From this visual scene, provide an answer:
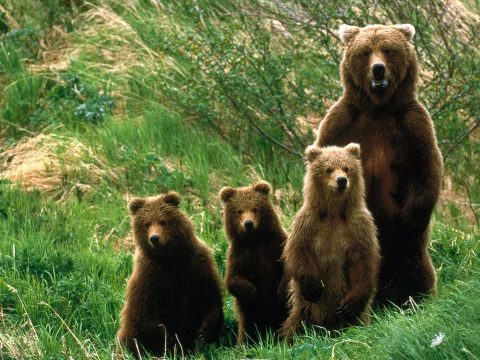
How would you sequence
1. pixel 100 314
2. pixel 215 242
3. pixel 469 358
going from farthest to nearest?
1. pixel 215 242
2. pixel 100 314
3. pixel 469 358

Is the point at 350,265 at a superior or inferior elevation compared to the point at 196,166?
superior

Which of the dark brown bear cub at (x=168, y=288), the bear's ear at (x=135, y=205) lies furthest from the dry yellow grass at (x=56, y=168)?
the dark brown bear cub at (x=168, y=288)

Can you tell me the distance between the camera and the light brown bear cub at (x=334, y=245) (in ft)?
21.0

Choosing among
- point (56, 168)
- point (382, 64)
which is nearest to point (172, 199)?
point (382, 64)

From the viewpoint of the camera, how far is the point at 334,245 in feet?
21.1

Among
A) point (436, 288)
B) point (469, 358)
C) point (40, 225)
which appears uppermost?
point (469, 358)

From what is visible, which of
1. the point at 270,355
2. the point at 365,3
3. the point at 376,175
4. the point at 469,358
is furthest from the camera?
the point at 365,3

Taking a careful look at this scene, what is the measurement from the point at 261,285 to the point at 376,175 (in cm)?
97

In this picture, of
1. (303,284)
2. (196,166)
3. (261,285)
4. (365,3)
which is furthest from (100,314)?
(365,3)

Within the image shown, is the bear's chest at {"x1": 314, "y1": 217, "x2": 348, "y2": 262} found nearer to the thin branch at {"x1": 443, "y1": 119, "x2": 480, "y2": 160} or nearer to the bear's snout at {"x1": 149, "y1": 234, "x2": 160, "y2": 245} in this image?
the bear's snout at {"x1": 149, "y1": 234, "x2": 160, "y2": 245}

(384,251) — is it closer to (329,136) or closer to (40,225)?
(329,136)

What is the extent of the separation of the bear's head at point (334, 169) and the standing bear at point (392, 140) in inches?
12.8

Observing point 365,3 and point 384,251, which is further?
point 365,3

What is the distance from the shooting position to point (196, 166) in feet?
34.1
